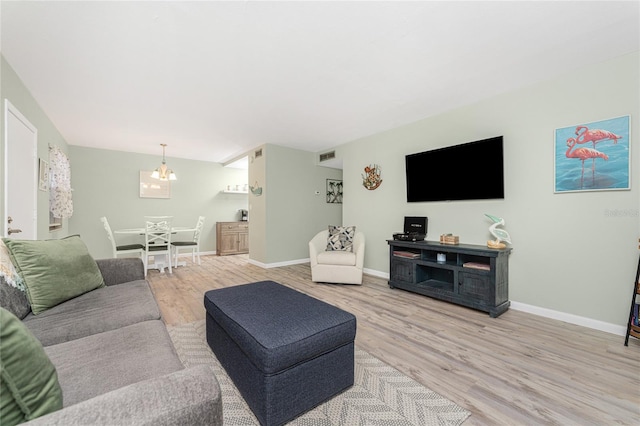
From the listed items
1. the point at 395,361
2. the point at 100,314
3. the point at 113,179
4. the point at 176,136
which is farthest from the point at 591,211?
the point at 113,179

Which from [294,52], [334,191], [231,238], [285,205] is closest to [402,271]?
[285,205]

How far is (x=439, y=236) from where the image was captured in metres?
3.62

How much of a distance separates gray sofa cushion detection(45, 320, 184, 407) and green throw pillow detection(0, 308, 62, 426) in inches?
10.2

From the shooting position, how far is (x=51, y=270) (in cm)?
166

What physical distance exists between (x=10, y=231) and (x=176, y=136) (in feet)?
8.90

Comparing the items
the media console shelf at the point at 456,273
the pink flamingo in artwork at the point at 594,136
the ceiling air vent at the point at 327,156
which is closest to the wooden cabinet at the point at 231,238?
the ceiling air vent at the point at 327,156

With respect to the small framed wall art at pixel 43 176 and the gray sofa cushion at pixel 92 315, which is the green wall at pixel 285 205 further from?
the gray sofa cushion at pixel 92 315

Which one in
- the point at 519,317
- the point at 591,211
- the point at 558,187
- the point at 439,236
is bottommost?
the point at 519,317

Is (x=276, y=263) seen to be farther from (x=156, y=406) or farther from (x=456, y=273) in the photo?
(x=156, y=406)

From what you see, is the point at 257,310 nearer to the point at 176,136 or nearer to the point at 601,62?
the point at 601,62

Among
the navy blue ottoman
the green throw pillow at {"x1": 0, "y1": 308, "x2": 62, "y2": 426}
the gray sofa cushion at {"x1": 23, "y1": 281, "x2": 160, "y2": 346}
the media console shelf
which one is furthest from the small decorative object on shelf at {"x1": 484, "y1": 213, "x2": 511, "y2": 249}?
the green throw pillow at {"x1": 0, "y1": 308, "x2": 62, "y2": 426}

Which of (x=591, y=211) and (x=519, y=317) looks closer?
(x=591, y=211)

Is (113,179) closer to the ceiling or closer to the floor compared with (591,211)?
closer to the ceiling

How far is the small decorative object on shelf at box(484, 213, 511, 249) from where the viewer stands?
9.39ft
